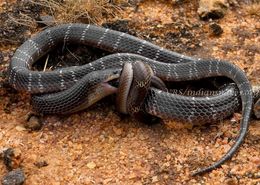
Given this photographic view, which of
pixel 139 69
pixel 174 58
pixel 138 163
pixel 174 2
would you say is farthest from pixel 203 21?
pixel 138 163

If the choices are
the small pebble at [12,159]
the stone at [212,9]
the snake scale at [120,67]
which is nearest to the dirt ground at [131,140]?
the small pebble at [12,159]

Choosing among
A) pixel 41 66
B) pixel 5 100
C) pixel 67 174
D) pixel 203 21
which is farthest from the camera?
pixel 203 21

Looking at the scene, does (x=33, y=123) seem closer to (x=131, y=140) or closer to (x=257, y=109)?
(x=131, y=140)

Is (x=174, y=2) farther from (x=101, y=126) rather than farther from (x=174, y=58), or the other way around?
(x=101, y=126)

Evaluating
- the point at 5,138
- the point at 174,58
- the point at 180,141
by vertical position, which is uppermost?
the point at 174,58

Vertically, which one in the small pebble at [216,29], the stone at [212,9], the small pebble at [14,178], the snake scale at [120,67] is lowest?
the small pebble at [14,178]

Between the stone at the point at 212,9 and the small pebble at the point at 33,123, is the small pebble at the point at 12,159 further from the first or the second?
the stone at the point at 212,9
